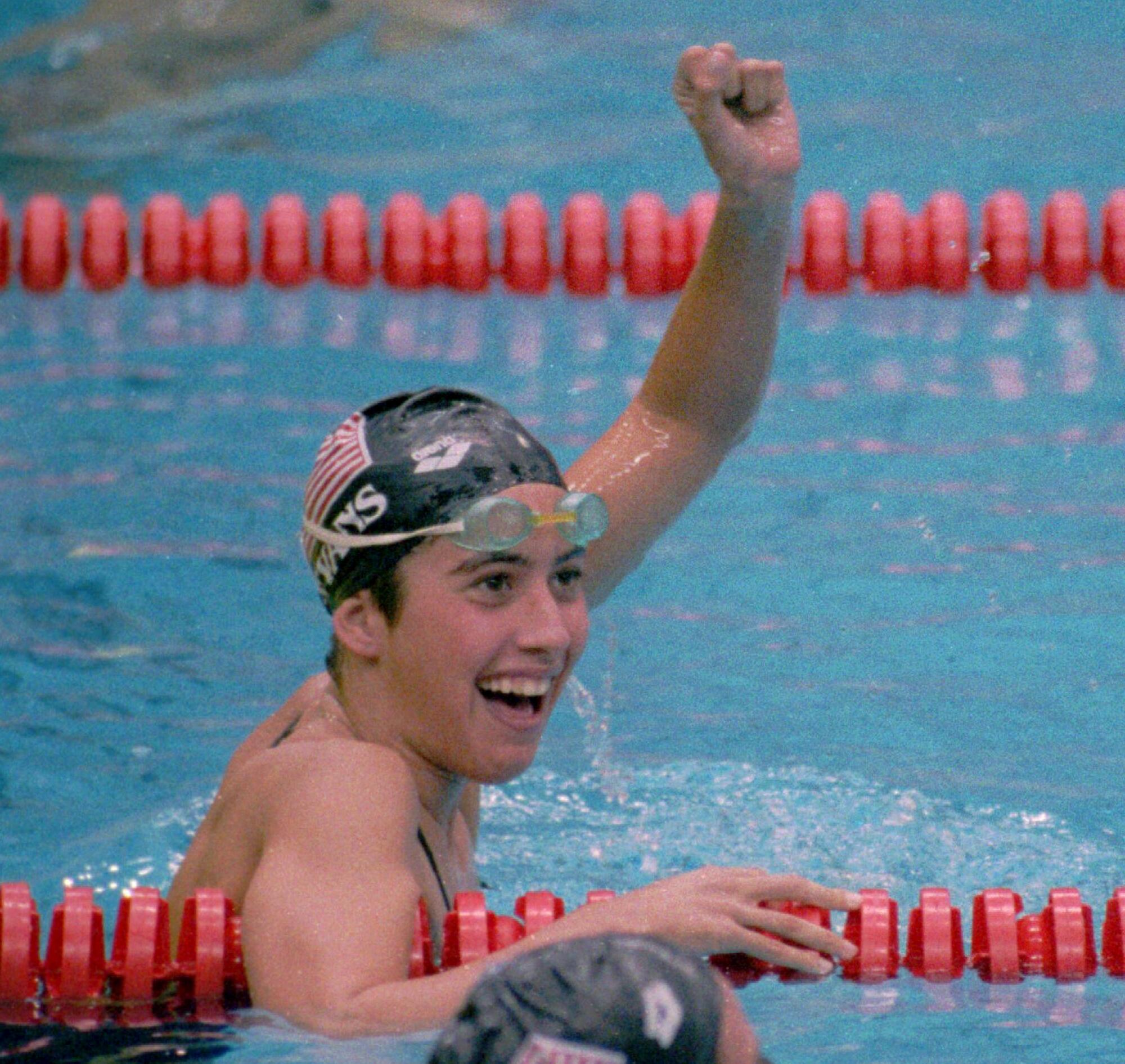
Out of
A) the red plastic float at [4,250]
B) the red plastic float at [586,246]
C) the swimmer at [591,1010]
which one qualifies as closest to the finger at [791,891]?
the swimmer at [591,1010]

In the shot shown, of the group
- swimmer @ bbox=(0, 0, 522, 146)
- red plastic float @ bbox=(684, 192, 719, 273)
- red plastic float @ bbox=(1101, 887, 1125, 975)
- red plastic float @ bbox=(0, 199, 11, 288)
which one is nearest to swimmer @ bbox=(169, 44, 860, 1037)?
red plastic float @ bbox=(1101, 887, 1125, 975)

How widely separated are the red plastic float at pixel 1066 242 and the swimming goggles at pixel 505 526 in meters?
4.08

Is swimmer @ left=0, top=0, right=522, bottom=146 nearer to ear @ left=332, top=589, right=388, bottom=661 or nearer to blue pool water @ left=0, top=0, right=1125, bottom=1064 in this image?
blue pool water @ left=0, top=0, right=1125, bottom=1064

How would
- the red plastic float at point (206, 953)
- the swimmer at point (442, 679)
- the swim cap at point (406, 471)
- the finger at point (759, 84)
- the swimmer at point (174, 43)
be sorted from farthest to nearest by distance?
1. the swimmer at point (174, 43)
2. the finger at point (759, 84)
3. the swim cap at point (406, 471)
4. the red plastic float at point (206, 953)
5. the swimmer at point (442, 679)

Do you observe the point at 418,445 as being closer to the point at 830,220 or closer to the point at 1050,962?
the point at 1050,962

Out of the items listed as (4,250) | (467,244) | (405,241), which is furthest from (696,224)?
(4,250)

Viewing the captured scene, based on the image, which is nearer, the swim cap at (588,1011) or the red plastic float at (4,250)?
the swim cap at (588,1011)

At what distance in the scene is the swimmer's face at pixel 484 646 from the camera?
2555 millimetres

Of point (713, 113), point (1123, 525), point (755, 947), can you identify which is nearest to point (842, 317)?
point (1123, 525)

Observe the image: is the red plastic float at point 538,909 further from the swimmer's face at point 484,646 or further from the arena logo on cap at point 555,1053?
the arena logo on cap at point 555,1053

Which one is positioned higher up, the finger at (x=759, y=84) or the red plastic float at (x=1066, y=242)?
the finger at (x=759, y=84)

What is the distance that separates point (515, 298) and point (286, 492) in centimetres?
157

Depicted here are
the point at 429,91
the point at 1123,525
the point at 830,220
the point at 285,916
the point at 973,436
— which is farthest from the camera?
the point at 429,91

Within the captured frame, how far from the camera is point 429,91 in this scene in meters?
8.68
